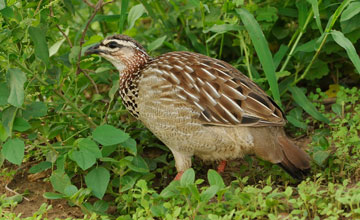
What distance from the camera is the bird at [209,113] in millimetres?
4938

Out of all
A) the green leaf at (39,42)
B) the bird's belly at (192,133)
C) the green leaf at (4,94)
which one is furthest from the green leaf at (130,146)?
the green leaf at (4,94)

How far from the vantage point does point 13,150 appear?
4.67 meters

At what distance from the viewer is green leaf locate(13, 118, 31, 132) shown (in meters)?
4.82

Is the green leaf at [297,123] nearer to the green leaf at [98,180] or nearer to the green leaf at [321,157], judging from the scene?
the green leaf at [321,157]

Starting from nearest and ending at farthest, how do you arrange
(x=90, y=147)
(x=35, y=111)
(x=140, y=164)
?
(x=90, y=147) < (x=35, y=111) < (x=140, y=164)

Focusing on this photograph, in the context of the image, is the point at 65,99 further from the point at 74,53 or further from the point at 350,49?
the point at 350,49

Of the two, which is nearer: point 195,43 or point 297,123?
point 297,123

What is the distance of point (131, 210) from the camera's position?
502 centimetres

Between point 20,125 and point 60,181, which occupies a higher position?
point 20,125

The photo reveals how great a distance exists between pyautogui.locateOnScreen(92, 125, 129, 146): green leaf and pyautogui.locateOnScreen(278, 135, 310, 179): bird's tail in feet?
3.93

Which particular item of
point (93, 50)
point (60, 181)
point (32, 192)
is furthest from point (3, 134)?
point (93, 50)

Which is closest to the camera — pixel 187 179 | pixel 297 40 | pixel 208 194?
pixel 208 194

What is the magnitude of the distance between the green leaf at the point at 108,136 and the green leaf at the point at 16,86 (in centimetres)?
61

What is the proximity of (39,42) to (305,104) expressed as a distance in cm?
246
